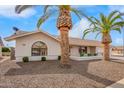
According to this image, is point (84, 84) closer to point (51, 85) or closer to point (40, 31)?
point (51, 85)

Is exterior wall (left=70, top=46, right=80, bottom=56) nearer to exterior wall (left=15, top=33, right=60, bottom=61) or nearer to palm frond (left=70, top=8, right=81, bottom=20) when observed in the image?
exterior wall (left=15, top=33, right=60, bottom=61)

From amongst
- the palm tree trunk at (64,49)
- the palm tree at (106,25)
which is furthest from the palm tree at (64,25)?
the palm tree at (106,25)

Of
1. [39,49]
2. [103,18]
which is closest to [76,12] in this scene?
[103,18]

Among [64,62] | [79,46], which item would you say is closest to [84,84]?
[64,62]

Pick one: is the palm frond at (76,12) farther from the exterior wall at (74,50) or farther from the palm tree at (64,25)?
the exterior wall at (74,50)

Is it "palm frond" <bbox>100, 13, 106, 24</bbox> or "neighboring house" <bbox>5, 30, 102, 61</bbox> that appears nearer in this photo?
"palm frond" <bbox>100, 13, 106, 24</bbox>

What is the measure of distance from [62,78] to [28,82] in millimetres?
2031

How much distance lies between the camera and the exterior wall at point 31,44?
66.6ft

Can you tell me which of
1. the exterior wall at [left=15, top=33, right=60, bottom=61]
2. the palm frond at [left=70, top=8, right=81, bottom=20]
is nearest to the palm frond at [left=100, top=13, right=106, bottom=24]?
the palm frond at [left=70, top=8, right=81, bottom=20]

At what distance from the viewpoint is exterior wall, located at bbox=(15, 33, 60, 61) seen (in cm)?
2030

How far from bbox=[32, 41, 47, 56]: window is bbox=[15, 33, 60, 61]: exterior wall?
396 millimetres

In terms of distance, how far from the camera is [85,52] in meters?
29.3

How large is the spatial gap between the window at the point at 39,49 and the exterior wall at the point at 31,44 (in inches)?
15.6
